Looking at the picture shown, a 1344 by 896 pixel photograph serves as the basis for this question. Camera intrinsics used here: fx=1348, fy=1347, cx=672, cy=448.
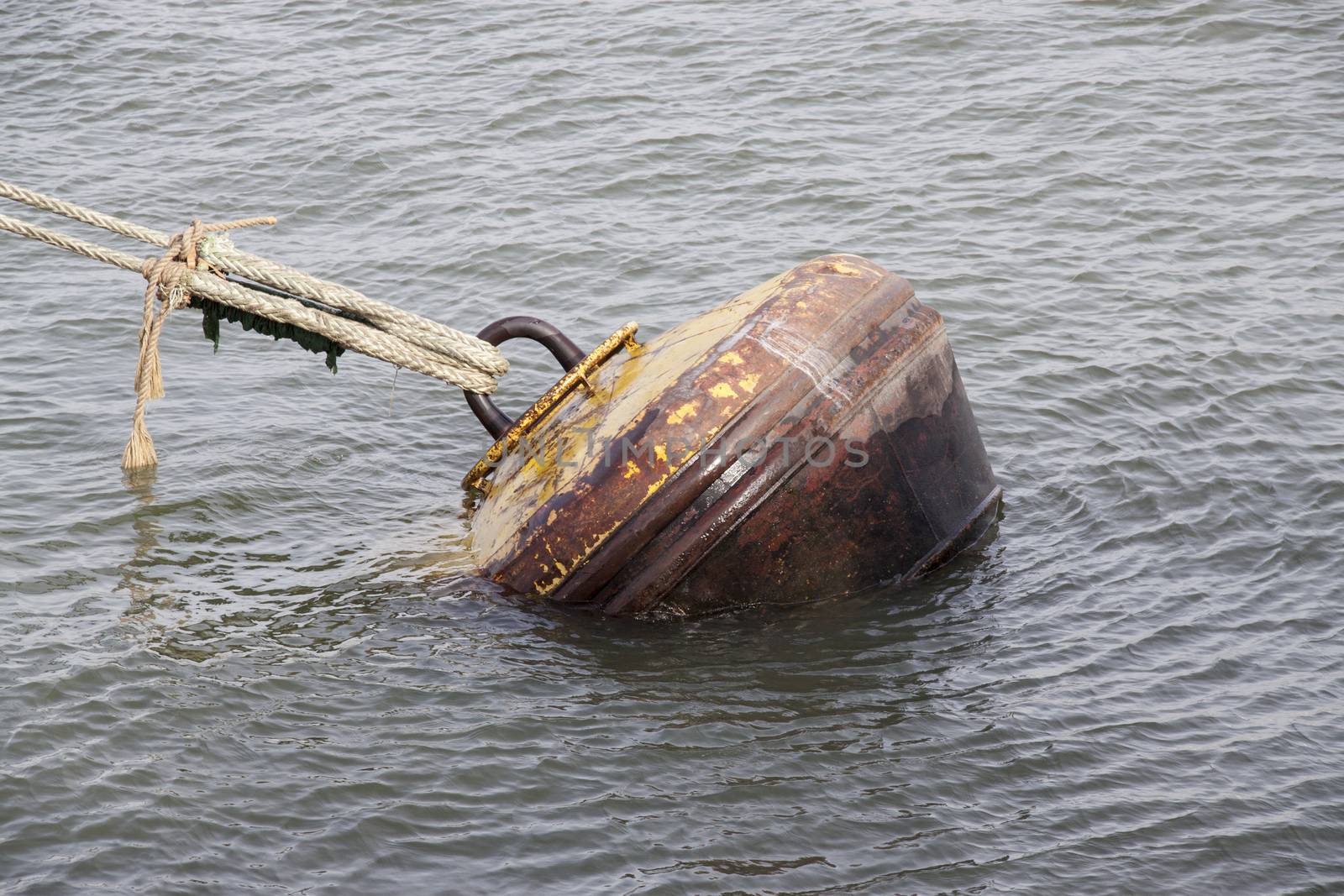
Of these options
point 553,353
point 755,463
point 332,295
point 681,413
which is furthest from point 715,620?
point 332,295

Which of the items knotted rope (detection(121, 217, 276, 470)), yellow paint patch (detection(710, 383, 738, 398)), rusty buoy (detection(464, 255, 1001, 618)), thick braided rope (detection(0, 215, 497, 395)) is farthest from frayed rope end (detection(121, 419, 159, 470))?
yellow paint patch (detection(710, 383, 738, 398))

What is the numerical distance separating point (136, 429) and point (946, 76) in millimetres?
8439

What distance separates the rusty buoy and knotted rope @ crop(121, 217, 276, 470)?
1.49 m

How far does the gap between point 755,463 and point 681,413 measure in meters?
0.32

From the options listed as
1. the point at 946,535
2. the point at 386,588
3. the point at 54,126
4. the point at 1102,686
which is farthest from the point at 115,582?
the point at 54,126

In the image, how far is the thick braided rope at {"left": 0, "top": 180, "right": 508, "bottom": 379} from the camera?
5.35m

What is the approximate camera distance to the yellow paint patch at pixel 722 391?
15.9 feet

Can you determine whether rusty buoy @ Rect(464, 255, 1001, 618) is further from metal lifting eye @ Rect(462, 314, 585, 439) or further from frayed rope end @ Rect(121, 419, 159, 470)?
frayed rope end @ Rect(121, 419, 159, 470)

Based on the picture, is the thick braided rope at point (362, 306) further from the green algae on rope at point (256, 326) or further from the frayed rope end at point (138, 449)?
the frayed rope end at point (138, 449)

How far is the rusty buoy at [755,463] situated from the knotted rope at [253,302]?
481 mm

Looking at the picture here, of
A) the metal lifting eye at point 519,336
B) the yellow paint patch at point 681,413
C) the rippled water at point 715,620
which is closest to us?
the rippled water at point 715,620

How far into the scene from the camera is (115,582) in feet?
19.0

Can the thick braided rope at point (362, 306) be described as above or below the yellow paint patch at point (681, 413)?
above

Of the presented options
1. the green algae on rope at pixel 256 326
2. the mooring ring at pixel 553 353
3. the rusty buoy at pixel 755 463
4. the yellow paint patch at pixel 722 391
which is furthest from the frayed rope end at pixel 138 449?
the yellow paint patch at pixel 722 391
